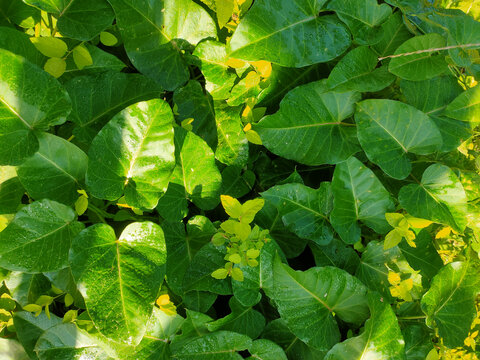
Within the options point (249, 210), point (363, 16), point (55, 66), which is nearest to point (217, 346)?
point (249, 210)

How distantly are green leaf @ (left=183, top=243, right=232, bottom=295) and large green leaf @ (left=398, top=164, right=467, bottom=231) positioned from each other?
0.49 meters

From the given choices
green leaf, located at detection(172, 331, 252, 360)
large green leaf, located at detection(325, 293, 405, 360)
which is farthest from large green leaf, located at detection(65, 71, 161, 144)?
large green leaf, located at detection(325, 293, 405, 360)

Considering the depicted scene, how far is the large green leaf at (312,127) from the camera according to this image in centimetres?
108

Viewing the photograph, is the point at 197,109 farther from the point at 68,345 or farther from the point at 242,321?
the point at 68,345

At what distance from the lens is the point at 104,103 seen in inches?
41.9

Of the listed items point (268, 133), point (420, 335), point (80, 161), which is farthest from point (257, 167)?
point (420, 335)

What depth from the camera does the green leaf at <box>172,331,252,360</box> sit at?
98cm

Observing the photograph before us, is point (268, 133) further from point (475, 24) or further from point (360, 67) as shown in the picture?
point (475, 24)

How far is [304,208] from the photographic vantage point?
1120mm

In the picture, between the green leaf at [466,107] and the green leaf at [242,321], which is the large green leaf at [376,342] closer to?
the green leaf at [242,321]

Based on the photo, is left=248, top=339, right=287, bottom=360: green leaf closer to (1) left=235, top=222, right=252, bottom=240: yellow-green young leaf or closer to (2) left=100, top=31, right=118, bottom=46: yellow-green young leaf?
(1) left=235, top=222, right=252, bottom=240: yellow-green young leaf

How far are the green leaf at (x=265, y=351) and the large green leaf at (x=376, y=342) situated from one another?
12 cm

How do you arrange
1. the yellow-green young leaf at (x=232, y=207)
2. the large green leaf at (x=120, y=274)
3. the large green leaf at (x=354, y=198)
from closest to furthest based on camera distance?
1. the large green leaf at (x=120, y=274)
2. the yellow-green young leaf at (x=232, y=207)
3. the large green leaf at (x=354, y=198)

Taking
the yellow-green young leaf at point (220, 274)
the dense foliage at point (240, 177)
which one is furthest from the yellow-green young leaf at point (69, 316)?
the yellow-green young leaf at point (220, 274)
